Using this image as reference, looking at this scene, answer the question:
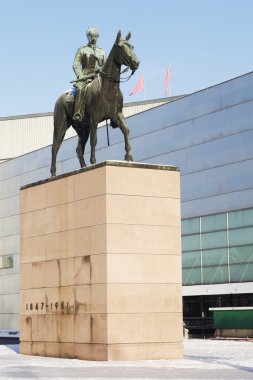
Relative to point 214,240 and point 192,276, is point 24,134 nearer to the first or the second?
point 192,276

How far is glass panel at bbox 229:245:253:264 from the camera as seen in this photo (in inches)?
2211

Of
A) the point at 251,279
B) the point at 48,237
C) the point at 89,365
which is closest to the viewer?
the point at 89,365

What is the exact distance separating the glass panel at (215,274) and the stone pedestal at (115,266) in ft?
91.2

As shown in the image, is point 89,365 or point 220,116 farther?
point 220,116

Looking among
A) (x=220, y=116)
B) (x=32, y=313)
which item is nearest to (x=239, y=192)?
(x=220, y=116)

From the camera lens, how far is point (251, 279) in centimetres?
5584

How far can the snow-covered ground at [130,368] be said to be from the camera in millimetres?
23141

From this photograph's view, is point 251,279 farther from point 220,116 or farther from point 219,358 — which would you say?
point 219,358

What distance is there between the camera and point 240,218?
5716 cm

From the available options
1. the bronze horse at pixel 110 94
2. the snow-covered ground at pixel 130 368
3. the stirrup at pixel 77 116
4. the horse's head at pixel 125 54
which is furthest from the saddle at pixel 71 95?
the snow-covered ground at pixel 130 368

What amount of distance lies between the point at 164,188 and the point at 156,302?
4008 millimetres

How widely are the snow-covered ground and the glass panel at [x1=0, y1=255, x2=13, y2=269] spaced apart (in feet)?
178

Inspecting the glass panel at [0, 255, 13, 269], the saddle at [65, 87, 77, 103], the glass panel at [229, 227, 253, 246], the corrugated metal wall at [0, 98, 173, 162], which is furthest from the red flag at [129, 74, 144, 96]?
the saddle at [65, 87, 77, 103]

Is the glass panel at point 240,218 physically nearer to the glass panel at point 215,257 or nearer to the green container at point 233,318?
the glass panel at point 215,257
